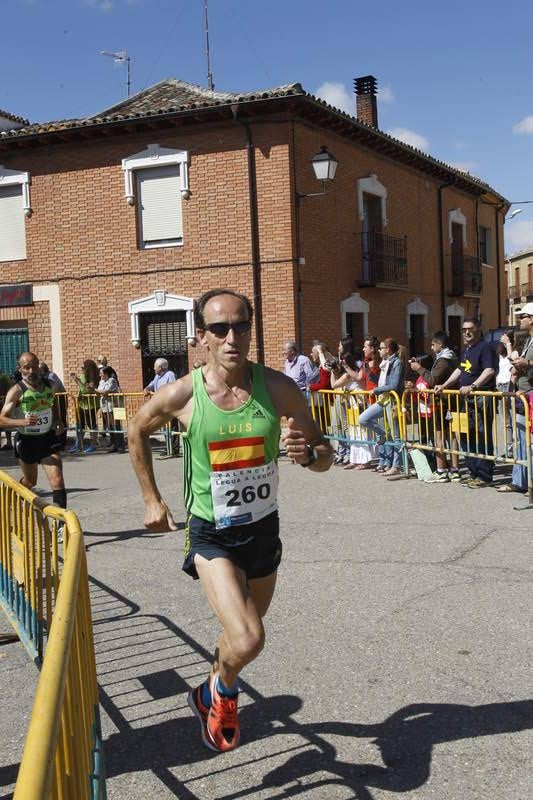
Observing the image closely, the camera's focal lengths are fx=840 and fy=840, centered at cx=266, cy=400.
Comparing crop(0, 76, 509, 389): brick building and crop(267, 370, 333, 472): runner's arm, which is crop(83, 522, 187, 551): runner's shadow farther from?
crop(0, 76, 509, 389): brick building

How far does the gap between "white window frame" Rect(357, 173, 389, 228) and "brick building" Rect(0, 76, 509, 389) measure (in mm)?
54

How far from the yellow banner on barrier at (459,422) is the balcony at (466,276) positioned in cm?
1681

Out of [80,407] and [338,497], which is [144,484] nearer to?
[338,497]

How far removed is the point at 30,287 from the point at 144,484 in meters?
17.5

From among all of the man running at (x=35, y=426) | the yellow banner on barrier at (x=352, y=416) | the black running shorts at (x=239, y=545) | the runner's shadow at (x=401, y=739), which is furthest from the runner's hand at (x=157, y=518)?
the yellow banner on barrier at (x=352, y=416)

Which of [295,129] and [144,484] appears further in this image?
[295,129]

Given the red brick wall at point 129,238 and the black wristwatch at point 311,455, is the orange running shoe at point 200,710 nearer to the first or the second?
the black wristwatch at point 311,455

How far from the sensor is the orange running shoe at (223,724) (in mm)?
3648

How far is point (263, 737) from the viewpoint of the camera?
3832 millimetres

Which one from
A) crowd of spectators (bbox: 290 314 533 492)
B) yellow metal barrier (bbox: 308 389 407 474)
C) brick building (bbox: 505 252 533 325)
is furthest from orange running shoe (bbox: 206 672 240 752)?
brick building (bbox: 505 252 533 325)

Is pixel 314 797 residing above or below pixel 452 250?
below

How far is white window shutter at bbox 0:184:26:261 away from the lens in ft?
66.5

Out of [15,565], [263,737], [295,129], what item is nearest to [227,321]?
[263,737]

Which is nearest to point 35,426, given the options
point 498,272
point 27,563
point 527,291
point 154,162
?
point 27,563
